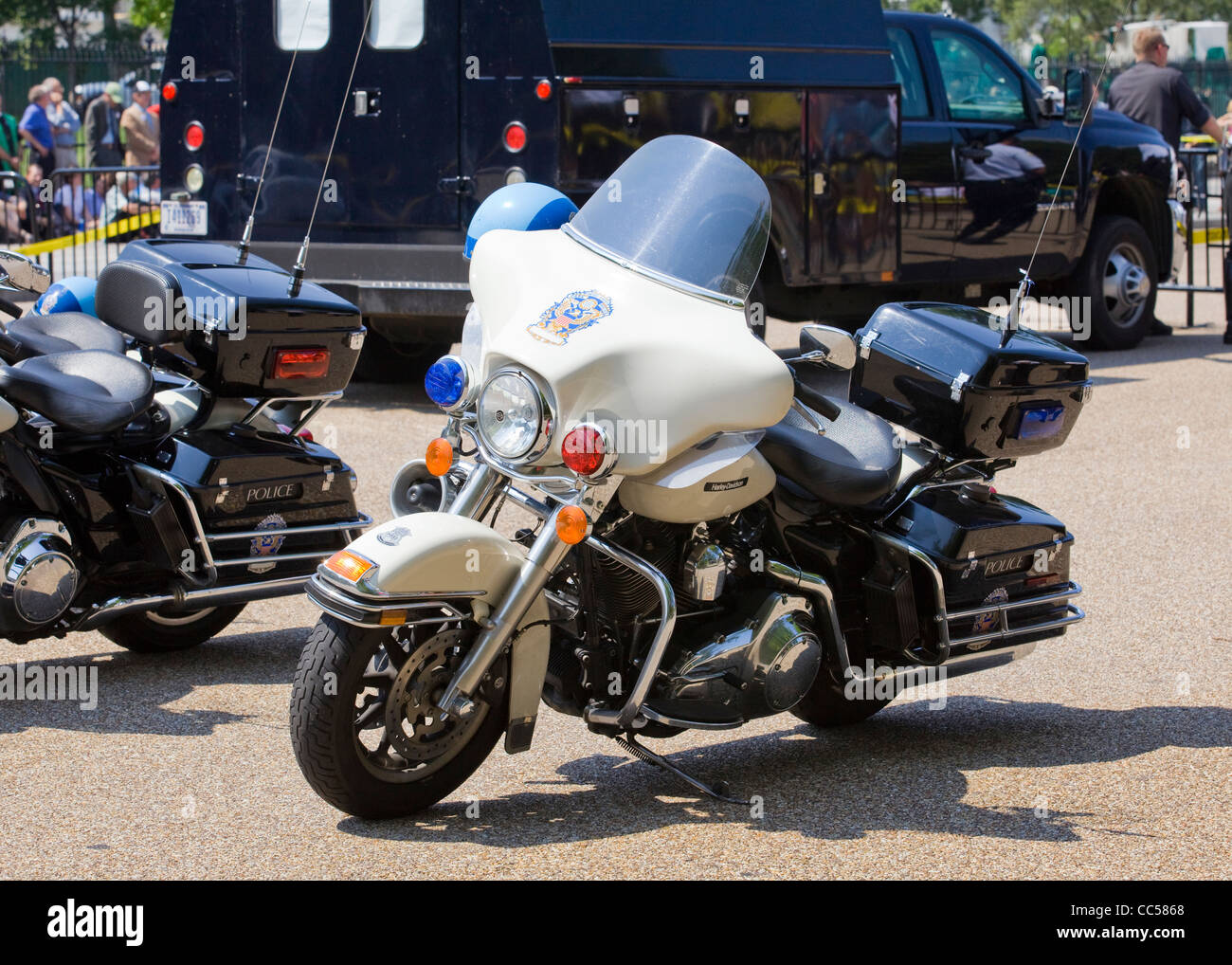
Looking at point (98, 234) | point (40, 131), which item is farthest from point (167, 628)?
point (40, 131)

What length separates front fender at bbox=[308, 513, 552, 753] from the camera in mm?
3936

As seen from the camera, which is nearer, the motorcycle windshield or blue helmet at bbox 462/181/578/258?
the motorcycle windshield

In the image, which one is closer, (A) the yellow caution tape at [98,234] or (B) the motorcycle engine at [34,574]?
(B) the motorcycle engine at [34,574]

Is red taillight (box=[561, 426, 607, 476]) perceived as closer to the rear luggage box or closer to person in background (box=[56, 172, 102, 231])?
the rear luggage box

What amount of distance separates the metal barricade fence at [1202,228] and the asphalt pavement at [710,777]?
7.67 metres

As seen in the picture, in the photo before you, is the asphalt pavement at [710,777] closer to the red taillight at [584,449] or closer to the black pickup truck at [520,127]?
the red taillight at [584,449]

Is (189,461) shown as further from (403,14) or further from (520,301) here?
(403,14)

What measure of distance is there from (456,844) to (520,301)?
4.30ft

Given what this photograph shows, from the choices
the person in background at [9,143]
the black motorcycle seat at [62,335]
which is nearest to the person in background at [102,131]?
the person in background at [9,143]

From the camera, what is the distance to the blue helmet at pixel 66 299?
6082 mm

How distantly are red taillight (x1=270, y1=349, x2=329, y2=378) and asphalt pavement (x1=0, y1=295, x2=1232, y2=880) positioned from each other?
37.4 inches

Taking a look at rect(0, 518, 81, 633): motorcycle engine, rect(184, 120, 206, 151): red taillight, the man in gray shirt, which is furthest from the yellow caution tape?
rect(0, 518, 81, 633): motorcycle engine

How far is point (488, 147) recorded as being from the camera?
943cm

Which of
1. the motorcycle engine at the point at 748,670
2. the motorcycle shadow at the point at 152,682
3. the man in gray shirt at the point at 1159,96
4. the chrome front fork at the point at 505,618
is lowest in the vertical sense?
the motorcycle shadow at the point at 152,682
